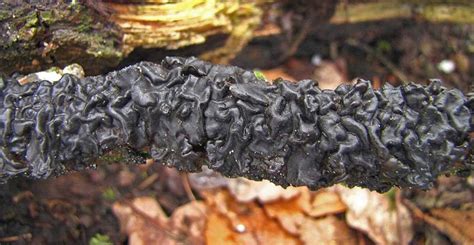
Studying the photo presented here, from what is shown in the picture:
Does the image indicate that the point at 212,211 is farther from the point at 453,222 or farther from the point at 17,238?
the point at 453,222

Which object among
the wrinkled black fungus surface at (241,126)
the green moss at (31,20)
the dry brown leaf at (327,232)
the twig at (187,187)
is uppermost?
the green moss at (31,20)

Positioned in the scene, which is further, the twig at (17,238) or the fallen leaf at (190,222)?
the fallen leaf at (190,222)

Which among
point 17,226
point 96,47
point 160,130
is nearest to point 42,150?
point 160,130

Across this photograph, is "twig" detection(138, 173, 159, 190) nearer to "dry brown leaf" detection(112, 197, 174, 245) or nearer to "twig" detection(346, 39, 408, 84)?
"dry brown leaf" detection(112, 197, 174, 245)

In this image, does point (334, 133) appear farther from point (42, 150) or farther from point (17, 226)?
point (17, 226)

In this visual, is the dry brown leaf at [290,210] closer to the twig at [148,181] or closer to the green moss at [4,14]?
the twig at [148,181]

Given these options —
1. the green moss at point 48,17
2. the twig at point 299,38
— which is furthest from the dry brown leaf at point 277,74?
the green moss at point 48,17

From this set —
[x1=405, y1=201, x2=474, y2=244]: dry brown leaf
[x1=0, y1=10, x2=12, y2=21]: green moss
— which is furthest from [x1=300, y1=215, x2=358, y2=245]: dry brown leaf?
[x1=0, y1=10, x2=12, y2=21]: green moss
